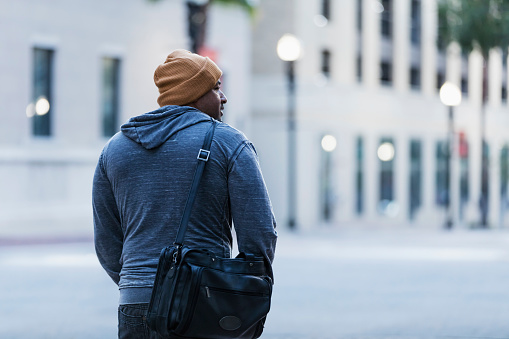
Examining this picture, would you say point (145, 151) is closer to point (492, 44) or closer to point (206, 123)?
point (206, 123)

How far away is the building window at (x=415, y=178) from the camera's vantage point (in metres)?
43.1

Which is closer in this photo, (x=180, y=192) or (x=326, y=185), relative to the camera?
(x=180, y=192)

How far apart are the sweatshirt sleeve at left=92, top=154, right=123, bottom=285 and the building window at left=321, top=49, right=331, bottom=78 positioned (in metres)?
34.7

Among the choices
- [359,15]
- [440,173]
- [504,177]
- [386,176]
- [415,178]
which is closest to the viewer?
[359,15]

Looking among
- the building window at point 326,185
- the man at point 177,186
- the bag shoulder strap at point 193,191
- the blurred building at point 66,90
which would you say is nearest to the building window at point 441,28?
the building window at point 326,185

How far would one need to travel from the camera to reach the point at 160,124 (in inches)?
125

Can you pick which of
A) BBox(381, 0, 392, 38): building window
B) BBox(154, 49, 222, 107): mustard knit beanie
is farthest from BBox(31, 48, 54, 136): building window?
BBox(154, 49, 222, 107): mustard knit beanie

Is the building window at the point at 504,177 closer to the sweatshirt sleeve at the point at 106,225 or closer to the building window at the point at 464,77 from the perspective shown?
the building window at the point at 464,77

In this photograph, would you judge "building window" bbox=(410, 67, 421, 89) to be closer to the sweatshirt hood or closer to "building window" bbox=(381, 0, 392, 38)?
"building window" bbox=(381, 0, 392, 38)

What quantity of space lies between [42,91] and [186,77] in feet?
75.0

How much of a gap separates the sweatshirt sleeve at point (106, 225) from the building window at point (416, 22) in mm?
40979

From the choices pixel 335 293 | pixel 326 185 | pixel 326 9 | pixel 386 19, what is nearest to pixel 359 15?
pixel 386 19

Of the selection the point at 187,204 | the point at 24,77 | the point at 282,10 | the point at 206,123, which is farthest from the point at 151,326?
the point at 282,10

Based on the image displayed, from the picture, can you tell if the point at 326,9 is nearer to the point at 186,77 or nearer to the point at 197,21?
the point at 197,21
